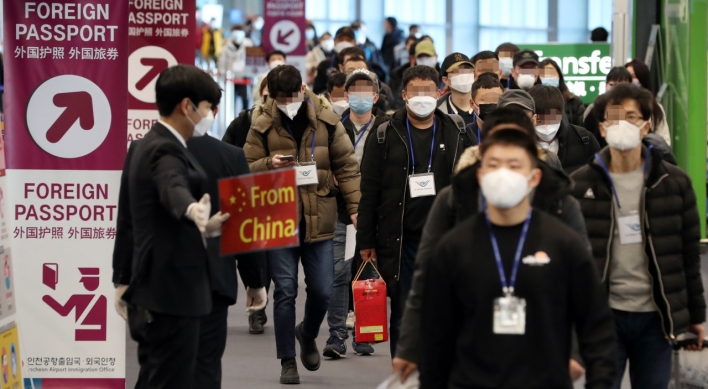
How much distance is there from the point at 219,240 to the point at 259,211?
0.27 metres

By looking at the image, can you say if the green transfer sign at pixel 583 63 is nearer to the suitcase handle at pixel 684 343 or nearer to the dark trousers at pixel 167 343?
the suitcase handle at pixel 684 343

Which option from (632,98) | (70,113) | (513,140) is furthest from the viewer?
(70,113)

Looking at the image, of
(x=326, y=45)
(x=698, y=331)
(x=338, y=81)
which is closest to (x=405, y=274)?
(x=698, y=331)

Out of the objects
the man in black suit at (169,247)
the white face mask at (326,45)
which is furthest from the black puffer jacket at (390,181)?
the white face mask at (326,45)

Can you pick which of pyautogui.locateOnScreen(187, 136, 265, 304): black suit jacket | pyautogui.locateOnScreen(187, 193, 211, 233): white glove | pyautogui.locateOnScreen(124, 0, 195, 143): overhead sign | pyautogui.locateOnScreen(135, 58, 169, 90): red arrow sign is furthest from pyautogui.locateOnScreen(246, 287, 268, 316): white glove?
pyautogui.locateOnScreen(135, 58, 169, 90): red arrow sign

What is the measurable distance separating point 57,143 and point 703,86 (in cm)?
790

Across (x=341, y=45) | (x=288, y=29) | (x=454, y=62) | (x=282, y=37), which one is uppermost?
(x=288, y=29)

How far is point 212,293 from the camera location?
460 cm

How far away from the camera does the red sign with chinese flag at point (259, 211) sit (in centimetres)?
425

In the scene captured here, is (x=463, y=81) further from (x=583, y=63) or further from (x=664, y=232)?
(x=583, y=63)

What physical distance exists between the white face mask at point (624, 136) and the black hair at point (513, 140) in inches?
48.9

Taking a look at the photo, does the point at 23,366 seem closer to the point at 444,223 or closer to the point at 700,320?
the point at 444,223

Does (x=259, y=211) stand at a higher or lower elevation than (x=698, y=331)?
higher

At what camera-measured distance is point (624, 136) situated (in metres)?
4.67
